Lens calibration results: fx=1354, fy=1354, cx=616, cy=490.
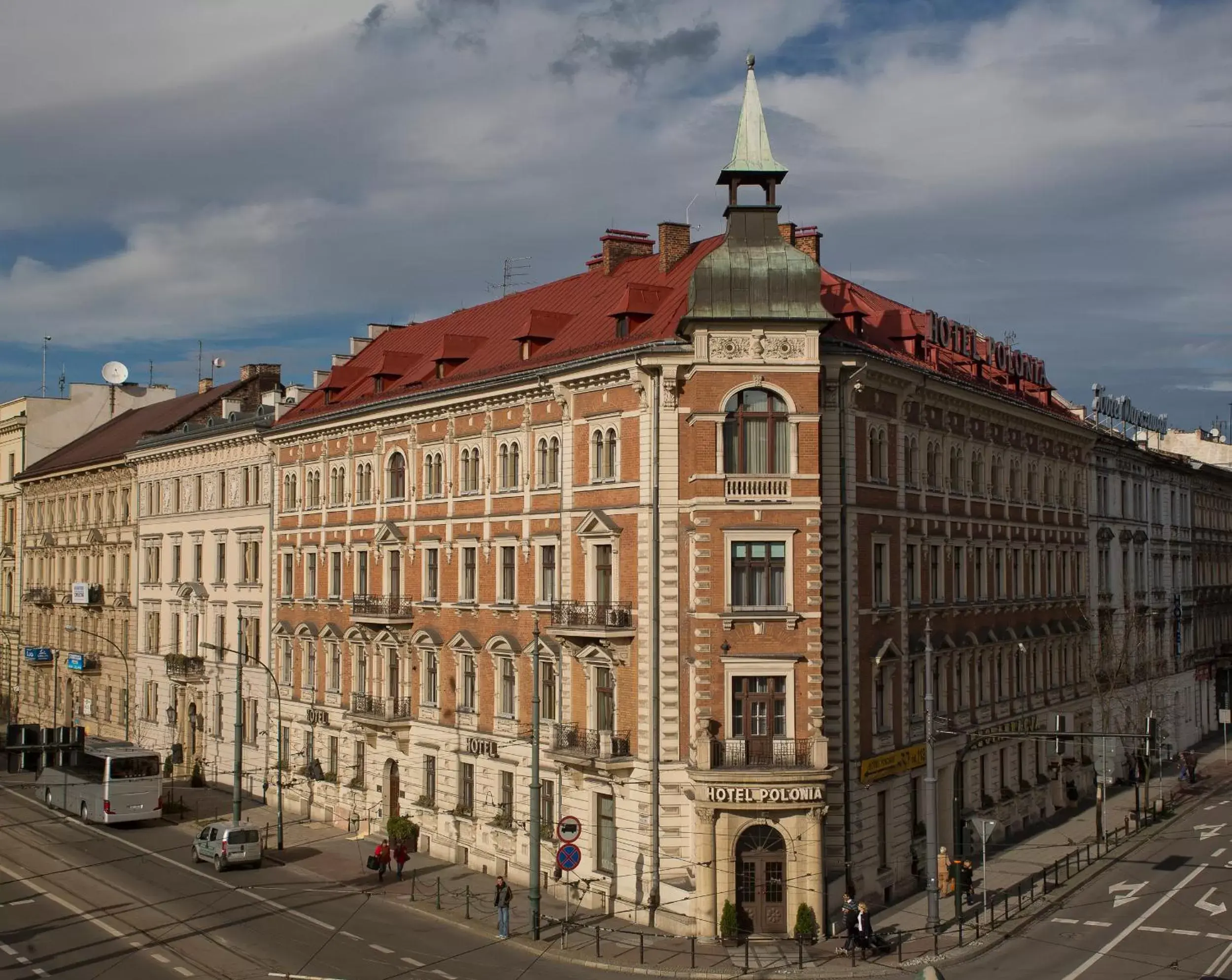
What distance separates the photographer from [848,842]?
42156 millimetres

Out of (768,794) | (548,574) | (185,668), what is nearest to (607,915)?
(768,794)

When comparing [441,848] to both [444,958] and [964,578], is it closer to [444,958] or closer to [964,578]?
[444,958]

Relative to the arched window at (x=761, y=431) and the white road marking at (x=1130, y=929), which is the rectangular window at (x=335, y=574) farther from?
the white road marking at (x=1130, y=929)

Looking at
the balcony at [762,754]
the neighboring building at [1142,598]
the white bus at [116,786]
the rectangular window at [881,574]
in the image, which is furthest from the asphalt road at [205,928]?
the neighboring building at [1142,598]

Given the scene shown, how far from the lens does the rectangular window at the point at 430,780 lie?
5353 centimetres

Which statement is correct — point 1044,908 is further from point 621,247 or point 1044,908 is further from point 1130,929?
point 621,247

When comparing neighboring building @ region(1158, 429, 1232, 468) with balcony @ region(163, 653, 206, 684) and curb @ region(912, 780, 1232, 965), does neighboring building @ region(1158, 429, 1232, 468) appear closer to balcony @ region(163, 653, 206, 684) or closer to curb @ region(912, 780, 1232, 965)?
curb @ region(912, 780, 1232, 965)

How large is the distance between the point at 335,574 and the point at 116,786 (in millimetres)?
13134

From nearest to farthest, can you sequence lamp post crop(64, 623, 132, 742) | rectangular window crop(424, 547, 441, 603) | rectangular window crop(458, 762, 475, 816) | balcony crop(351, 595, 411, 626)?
rectangular window crop(458, 762, 475, 816), rectangular window crop(424, 547, 441, 603), balcony crop(351, 595, 411, 626), lamp post crop(64, 623, 132, 742)

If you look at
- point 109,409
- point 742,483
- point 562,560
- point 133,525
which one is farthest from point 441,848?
point 109,409

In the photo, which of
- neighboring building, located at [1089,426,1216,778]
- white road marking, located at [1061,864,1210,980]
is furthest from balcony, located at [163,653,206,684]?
white road marking, located at [1061,864,1210,980]

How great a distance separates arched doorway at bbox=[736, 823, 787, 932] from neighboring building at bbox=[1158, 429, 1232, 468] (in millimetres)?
72337

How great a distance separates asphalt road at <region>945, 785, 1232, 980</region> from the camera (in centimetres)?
3625

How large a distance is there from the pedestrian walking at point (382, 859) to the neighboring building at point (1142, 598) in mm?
32125
